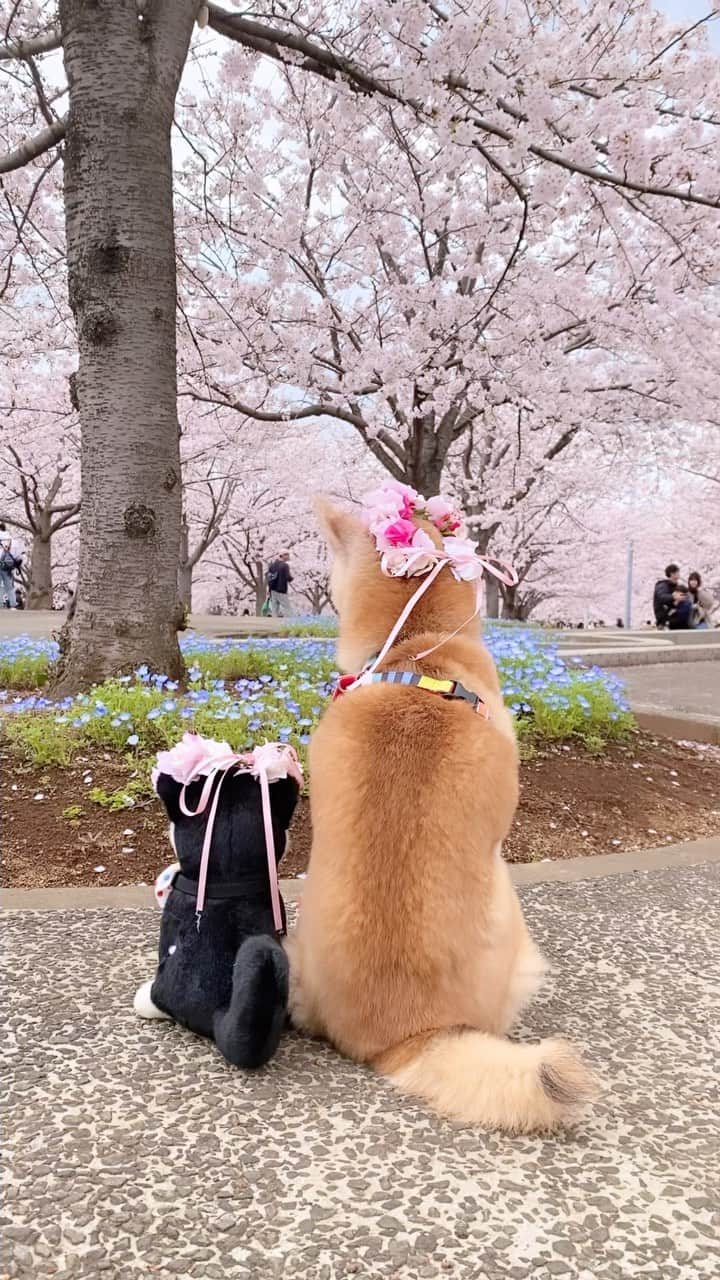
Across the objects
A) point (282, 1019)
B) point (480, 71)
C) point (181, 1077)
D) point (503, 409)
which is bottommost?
point (181, 1077)

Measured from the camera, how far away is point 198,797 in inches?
65.7

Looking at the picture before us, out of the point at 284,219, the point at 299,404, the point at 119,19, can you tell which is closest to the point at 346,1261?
the point at 119,19

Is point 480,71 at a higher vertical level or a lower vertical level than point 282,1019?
higher

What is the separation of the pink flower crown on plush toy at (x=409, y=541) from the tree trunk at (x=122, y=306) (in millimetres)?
2400

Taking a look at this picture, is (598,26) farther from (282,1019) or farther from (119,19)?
(282,1019)

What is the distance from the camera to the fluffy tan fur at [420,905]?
1.37 metres

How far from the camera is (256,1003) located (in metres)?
1.42

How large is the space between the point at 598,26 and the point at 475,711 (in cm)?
676

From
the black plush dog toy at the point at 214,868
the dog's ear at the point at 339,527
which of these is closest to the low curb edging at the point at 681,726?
the dog's ear at the point at 339,527

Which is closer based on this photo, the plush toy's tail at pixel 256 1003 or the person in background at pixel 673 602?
the plush toy's tail at pixel 256 1003

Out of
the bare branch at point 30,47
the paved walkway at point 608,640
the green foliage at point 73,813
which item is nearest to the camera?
the green foliage at point 73,813

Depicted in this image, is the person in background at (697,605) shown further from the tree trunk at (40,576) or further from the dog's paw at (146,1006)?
the dog's paw at (146,1006)

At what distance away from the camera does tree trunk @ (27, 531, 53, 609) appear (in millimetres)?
20453

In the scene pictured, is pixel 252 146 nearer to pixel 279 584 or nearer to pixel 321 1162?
pixel 279 584
